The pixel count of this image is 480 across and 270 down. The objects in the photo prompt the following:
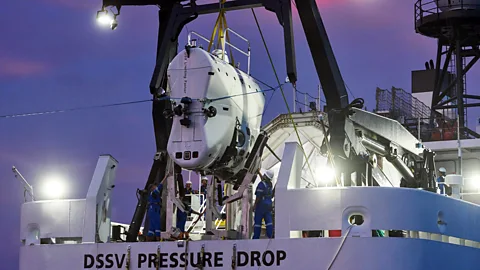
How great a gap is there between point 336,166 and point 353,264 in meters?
2.48

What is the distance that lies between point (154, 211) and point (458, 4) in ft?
52.7

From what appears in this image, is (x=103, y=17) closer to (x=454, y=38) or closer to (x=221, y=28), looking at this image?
(x=221, y=28)

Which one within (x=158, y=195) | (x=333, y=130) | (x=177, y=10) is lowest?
(x=158, y=195)

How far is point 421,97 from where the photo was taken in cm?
2708

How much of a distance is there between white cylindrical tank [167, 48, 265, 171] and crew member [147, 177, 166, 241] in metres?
0.74

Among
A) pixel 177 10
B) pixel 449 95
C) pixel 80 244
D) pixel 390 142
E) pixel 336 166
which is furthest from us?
pixel 449 95

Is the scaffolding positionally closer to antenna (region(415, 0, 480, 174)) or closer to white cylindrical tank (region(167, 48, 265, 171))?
antenna (region(415, 0, 480, 174))

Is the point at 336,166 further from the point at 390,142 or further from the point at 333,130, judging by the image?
the point at 390,142

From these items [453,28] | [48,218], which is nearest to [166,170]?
[48,218]

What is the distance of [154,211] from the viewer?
1242cm

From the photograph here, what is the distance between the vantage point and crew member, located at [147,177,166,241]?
12.3 meters

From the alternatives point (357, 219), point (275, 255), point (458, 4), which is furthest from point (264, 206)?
point (458, 4)

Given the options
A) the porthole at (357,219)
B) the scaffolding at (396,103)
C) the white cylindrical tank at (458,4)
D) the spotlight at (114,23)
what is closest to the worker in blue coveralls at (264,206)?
the porthole at (357,219)

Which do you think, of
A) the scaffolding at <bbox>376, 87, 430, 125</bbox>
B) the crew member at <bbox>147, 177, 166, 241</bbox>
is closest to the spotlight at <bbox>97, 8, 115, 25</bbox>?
the crew member at <bbox>147, 177, 166, 241</bbox>
